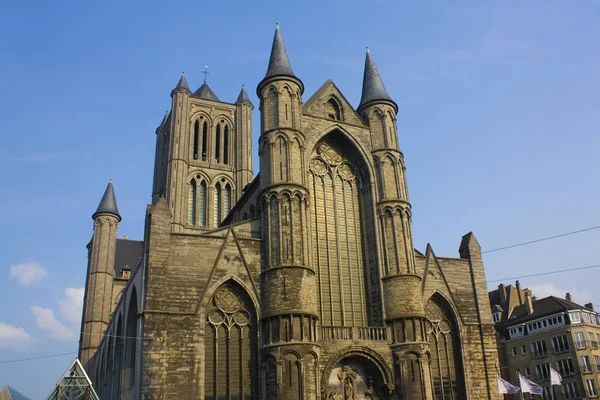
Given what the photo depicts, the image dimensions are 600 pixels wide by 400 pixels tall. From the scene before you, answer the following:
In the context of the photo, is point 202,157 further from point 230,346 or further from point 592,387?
point 592,387

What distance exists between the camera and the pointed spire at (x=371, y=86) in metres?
28.0

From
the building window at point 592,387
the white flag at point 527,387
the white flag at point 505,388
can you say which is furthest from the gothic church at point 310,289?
the building window at point 592,387

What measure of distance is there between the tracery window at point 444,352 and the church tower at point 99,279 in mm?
24204

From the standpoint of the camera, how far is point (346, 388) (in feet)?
70.9

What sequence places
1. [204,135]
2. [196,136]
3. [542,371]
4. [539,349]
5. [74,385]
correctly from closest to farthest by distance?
[74,385], [542,371], [539,349], [196,136], [204,135]

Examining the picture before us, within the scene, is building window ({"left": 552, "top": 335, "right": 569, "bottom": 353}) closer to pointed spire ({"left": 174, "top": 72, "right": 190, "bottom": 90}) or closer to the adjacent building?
the adjacent building

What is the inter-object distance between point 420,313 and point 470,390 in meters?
4.24

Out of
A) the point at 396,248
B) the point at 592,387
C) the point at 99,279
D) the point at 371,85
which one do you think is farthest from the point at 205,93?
the point at 592,387

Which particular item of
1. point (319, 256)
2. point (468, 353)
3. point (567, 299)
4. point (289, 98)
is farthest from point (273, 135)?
point (567, 299)

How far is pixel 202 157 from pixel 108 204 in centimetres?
1033

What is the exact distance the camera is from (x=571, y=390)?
44.3 m

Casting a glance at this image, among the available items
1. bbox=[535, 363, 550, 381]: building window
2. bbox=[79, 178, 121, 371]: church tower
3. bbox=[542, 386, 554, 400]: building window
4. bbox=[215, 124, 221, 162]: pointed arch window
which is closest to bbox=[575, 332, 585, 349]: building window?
bbox=[535, 363, 550, 381]: building window

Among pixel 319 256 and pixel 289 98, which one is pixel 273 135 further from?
pixel 319 256

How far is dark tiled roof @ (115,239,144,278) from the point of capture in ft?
148
